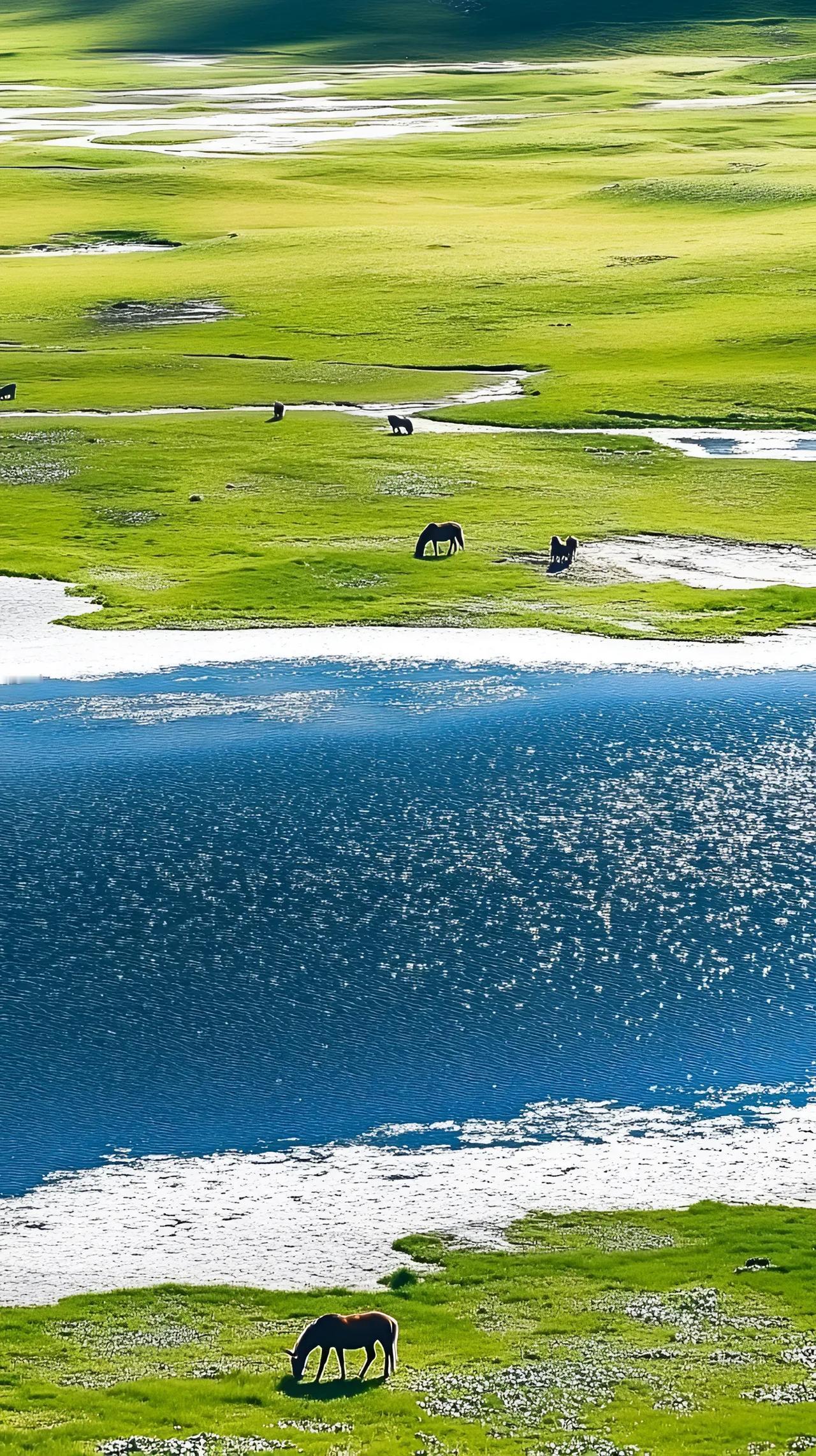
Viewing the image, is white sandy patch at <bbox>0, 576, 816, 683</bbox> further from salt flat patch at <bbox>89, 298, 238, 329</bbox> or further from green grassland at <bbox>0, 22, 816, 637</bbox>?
salt flat patch at <bbox>89, 298, 238, 329</bbox>

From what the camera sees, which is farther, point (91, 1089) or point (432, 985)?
point (432, 985)

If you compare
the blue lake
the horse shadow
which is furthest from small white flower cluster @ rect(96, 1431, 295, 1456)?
the blue lake

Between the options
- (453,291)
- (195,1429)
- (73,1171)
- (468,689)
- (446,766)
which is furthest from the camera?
(453,291)

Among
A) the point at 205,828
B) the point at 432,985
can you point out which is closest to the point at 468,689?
the point at 205,828

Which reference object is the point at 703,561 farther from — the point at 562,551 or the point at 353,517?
the point at 353,517

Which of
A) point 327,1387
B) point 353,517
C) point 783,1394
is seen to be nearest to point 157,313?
point 353,517

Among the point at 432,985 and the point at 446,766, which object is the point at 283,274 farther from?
the point at 432,985

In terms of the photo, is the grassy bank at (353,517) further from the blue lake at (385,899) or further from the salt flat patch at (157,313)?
the salt flat patch at (157,313)

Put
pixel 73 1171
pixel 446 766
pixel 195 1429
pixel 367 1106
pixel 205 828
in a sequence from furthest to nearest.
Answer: pixel 446 766 → pixel 205 828 → pixel 367 1106 → pixel 73 1171 → pixel 195 1429
